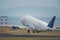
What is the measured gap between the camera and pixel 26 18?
365 feet

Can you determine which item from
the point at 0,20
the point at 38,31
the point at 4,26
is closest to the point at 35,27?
the point at 38,31

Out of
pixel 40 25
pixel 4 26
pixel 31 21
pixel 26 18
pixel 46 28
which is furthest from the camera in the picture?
pixel 4 26

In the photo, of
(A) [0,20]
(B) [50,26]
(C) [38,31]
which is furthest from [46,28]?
(A) [0,20]

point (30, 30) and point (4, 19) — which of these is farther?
point (4, 19)

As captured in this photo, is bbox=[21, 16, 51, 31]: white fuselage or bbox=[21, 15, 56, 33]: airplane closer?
bbox=[21, 15, 56, 33]: airplane

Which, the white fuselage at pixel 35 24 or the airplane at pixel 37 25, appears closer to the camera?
the airplane at pixel 37 25

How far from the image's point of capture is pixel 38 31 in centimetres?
9475

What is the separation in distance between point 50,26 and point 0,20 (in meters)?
32.7

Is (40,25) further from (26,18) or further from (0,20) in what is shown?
(0,20)

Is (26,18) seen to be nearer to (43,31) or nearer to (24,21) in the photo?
(24,21)

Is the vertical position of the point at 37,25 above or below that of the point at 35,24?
below

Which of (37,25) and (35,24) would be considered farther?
(35,24)

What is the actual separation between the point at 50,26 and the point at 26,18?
25.0 metres

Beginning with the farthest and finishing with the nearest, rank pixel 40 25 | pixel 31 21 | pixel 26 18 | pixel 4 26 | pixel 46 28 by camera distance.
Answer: pixel 4 26 < pixel 26 18 < pixel 31 21 < pixel 40 25 < pixel 46 28
